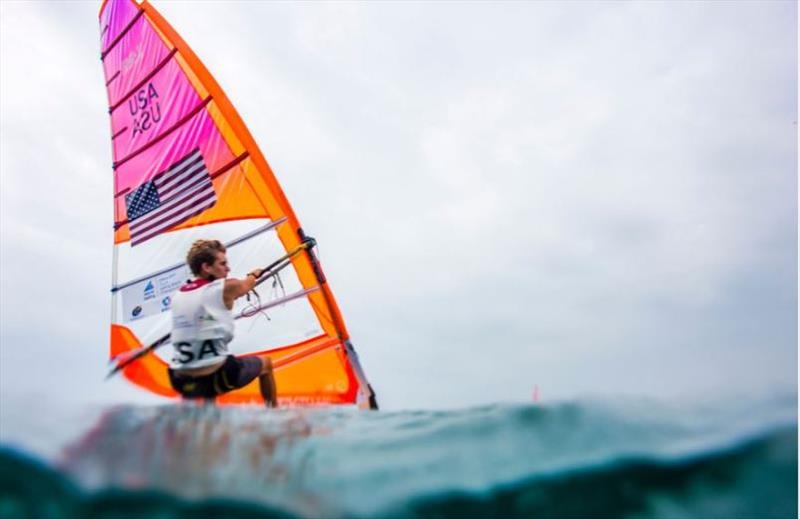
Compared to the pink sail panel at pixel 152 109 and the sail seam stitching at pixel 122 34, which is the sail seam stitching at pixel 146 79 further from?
the sail seam stitching at pixel 122 34

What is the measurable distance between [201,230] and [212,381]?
203 cm

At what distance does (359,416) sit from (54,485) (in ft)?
6.59

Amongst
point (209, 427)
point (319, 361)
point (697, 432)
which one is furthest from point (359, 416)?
point (697, 432)

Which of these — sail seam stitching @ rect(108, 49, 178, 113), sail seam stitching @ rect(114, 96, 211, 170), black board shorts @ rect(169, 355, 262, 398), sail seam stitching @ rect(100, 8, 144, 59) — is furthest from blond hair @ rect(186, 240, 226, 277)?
sail seam stitching @ rect(100, 8, 144, 59)

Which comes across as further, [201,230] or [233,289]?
[201,230]

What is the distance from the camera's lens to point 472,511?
3.00 metres

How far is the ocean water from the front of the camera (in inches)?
113

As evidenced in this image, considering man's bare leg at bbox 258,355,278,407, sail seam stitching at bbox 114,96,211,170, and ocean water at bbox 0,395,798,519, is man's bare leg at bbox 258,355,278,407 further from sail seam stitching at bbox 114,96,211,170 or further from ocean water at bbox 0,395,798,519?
sail seam stitching at bbox 114,96,211,170

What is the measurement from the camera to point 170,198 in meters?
5.84

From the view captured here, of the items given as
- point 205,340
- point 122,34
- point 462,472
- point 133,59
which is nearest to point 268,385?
point 205,340

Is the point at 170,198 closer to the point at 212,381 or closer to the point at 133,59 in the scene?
the point at 133,59

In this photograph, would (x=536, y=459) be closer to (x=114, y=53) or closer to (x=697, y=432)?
(x=697, y=432)

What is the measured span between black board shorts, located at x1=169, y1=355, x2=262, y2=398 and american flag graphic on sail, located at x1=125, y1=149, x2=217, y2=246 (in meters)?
2.09

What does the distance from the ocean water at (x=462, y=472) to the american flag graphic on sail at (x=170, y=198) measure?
2824 millimetres
